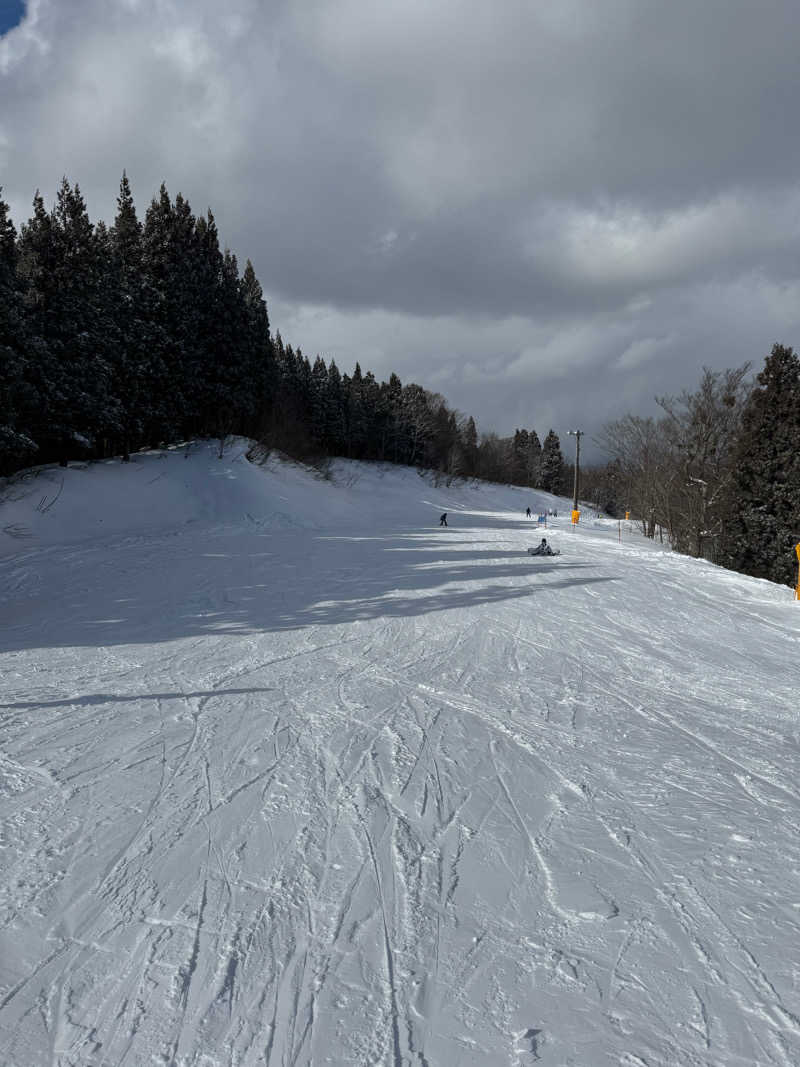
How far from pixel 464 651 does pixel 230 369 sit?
1256 inches

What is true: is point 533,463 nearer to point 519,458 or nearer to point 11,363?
point 519,458

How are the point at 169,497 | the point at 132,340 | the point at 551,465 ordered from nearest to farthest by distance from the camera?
the point at 169,497
the point at 132,340
the point at 551,465

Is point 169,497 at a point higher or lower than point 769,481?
lower

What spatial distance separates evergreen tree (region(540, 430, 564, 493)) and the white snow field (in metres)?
80.7

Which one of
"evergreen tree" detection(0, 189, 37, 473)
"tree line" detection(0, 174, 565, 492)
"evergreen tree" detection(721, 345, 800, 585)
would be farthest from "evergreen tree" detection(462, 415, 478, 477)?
"evergreen tree" detection(0, 189, 37, 473)

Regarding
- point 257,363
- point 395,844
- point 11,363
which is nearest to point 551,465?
point 257,363

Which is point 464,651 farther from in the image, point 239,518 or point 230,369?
point 230,369

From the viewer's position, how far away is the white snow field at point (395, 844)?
2256mm

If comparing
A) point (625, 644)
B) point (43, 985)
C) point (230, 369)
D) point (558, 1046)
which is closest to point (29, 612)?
point (43, 985)

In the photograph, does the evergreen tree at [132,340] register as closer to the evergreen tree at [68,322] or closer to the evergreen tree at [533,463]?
the evergreen tree at [68,322]

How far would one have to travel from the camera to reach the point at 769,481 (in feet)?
72.7

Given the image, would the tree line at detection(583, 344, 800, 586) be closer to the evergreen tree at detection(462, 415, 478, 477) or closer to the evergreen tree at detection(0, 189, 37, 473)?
the evergreen tree at detection(0, 189, 37, 473)

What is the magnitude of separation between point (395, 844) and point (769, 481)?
23.7 meters

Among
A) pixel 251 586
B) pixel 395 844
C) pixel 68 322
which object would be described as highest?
pixel 68 322
